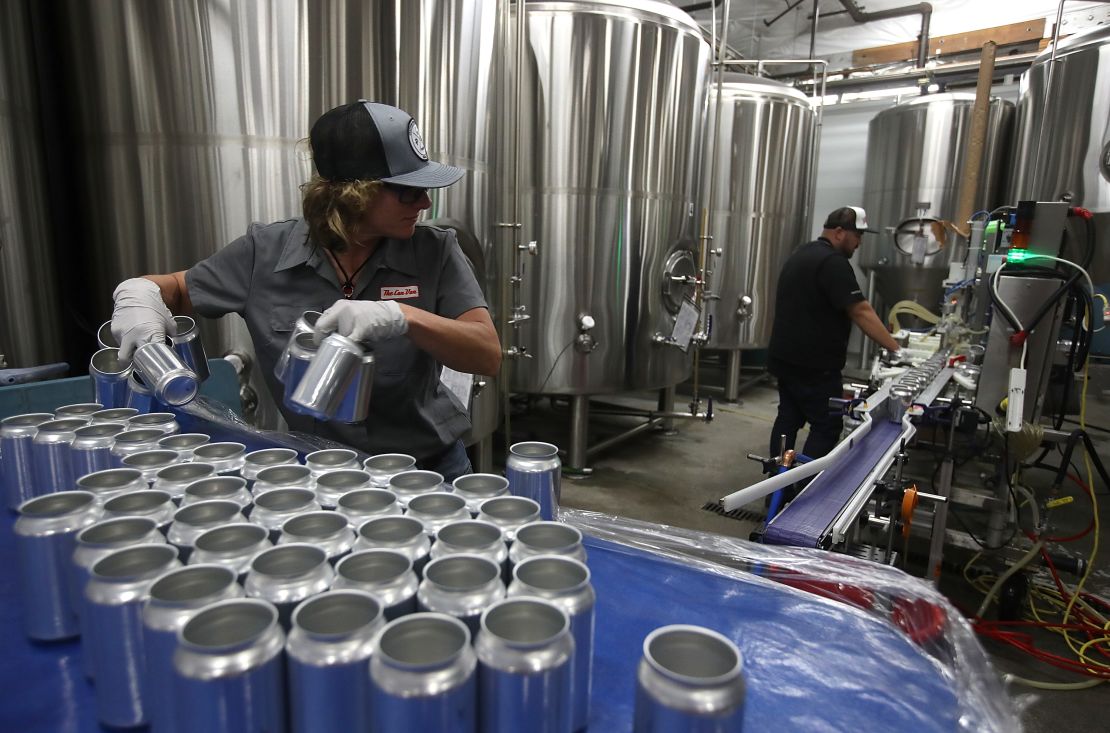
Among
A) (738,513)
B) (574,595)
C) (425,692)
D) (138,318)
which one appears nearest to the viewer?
(425,692)

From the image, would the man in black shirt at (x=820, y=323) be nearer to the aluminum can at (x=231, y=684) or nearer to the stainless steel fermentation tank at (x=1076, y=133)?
the stainless steel fermentation tank at (x=1076, y=133)

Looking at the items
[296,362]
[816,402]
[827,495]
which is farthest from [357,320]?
[816,402]

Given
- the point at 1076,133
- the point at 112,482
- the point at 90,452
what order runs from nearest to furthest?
the point at 112,482 → the point at 90,452 → the point at 1076,133

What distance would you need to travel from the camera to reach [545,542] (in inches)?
23.1

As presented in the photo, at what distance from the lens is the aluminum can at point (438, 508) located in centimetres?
64

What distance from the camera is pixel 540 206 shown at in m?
3.10

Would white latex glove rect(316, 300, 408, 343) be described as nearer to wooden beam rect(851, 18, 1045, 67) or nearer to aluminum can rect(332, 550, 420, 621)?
aluminum can rect(332, 550, 420, 621)

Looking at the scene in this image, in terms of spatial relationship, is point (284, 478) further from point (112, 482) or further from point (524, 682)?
point (524, 682)

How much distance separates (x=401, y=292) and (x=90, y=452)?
0.59m

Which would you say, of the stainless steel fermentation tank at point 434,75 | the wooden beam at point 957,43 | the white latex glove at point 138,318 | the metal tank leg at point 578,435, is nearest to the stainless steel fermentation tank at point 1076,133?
the wooden beam at point 957,43

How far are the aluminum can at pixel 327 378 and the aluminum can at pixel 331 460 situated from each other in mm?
71

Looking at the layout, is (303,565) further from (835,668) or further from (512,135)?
(512,135)

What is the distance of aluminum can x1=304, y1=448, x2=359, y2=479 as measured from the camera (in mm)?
826

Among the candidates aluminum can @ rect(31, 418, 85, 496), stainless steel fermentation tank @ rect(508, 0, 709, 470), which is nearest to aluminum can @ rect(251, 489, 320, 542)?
aluminum can @ rect(31, 418, 85, 496)
